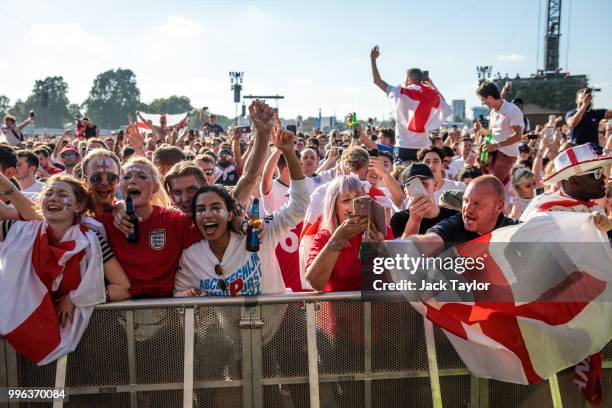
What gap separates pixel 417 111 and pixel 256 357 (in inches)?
248

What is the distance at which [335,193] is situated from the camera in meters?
3.70

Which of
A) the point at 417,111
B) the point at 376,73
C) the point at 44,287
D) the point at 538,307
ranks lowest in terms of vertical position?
the point at 538,307

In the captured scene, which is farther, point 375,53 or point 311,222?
point 375,53

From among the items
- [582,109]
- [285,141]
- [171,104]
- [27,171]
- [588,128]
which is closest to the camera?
[285,141]

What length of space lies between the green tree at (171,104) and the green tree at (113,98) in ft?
14.3

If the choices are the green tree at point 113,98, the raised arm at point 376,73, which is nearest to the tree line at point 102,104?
the green tree at point 113,98

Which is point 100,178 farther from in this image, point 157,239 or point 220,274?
point 220,274

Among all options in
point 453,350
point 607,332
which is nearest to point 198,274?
point 453,350

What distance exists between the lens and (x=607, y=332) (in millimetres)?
3104

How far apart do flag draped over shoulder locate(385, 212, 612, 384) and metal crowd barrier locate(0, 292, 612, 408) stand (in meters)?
0.14

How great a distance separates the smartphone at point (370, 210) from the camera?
321cm

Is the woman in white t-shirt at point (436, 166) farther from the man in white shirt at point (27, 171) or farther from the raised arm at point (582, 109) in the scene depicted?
the man in white shirt at point (27, 171)

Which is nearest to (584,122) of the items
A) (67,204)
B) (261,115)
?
Result: (261,115)

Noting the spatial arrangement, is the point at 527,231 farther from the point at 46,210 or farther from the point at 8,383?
the point at 8,383
